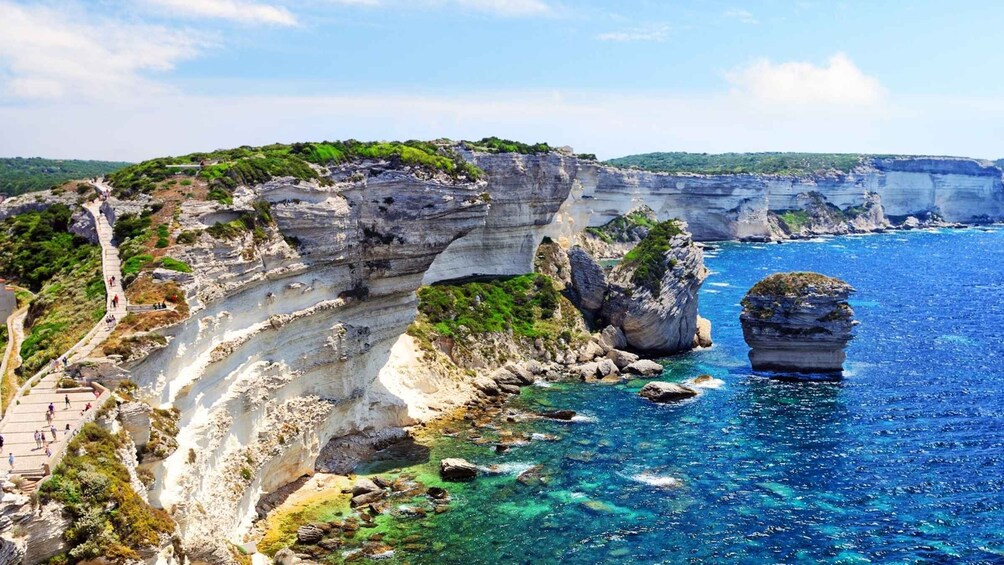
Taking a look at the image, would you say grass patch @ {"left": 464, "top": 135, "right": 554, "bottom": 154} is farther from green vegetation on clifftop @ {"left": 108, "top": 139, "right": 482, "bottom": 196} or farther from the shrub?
the shrub

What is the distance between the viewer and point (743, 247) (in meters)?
188

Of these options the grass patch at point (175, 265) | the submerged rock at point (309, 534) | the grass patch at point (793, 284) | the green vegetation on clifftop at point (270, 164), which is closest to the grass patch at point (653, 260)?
the grass patch at point (793, 284)

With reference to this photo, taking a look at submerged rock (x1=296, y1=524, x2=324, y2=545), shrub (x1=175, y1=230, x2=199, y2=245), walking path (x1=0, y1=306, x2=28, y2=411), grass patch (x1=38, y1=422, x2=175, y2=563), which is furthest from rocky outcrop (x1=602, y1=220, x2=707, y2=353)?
grass patch (x1=38, y1=422, x2=175, y2=563)

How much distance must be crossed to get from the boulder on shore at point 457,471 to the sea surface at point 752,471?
83cm

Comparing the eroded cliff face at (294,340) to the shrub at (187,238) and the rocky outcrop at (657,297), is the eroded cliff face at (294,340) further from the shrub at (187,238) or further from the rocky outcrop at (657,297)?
the rocky outcrop at (657,297)

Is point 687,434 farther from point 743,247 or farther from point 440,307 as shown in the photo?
point 743,247

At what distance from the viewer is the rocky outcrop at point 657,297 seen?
83562 mm

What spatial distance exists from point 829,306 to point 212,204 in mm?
56708

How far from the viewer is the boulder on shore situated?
50.8 m

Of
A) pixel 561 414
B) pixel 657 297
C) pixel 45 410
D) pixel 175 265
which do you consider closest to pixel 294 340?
pixel 175 265

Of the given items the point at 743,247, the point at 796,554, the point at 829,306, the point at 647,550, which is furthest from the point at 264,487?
the point at 743,247

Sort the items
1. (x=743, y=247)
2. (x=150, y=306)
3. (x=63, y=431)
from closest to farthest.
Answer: (x=63, y=431), (x=150, y=306), (x=743, y=247)

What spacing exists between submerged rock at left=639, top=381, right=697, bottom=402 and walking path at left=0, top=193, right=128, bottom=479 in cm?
4462

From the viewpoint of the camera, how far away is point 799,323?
246 ft
